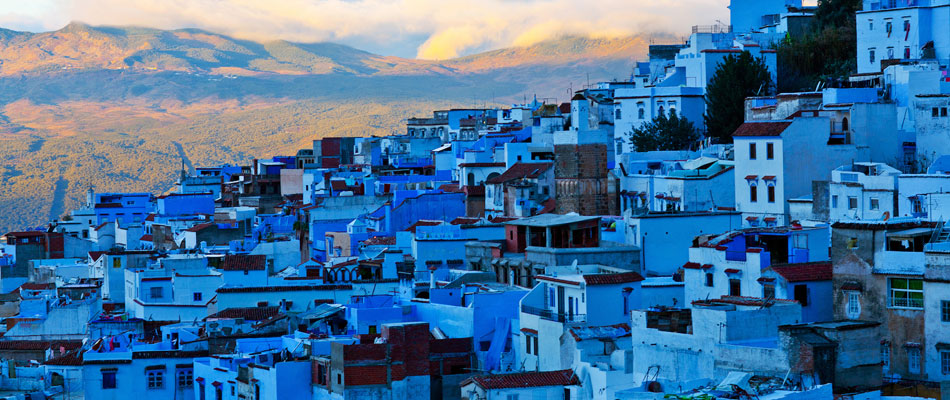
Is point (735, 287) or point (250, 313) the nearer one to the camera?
point (735, 287)

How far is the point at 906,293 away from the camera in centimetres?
2517

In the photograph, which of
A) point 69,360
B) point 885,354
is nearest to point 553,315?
point 885,354

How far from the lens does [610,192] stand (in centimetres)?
4253

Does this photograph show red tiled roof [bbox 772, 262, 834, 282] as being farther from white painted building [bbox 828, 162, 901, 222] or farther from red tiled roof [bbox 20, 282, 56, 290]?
red tiled roof [bbox 20, 282, 56, 290]

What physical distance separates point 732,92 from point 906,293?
2438 centimetres

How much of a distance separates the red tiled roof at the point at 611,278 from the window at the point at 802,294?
12.5 ft

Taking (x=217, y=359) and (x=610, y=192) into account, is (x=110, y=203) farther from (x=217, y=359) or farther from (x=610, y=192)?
(x=217, y=359)

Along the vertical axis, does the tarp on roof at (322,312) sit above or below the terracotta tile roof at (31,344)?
above

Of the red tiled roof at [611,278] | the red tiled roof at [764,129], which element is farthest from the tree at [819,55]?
the red tiled roof at [611,278]

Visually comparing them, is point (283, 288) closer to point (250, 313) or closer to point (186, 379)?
point (250, 313)

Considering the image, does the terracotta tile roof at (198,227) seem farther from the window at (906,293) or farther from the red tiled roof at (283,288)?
the window at (906,293)

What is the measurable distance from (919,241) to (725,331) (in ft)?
12.8

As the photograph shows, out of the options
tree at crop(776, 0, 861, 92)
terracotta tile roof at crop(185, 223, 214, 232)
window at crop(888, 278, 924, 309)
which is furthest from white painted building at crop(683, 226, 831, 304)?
terracotta tile roof at crop(185, 223, 214, 232)

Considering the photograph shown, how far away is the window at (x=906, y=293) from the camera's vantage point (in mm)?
24969
